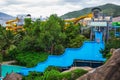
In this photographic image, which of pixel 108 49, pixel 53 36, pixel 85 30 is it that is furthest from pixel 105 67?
pixel 85 30

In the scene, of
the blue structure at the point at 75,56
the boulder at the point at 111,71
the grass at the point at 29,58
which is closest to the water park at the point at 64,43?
the blue structure at the point at 75,56

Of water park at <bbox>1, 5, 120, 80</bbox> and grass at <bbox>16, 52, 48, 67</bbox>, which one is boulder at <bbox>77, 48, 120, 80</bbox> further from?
grass at <bbox>16, 52, 48, 67</bbox>

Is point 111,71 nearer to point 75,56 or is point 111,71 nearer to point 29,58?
point 75,56

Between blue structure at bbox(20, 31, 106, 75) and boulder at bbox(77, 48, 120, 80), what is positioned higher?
boulder at bbox(77, 48, 120, 80)

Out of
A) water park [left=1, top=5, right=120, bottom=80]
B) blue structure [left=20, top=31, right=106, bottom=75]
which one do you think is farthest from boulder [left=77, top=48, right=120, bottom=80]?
blue structure [left=20, top=31, right=106, bottom=75]

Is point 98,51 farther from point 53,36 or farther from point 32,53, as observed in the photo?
point 32,53

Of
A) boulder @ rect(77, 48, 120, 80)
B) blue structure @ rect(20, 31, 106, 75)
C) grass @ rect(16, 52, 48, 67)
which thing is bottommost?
grass @ rect(16, 52, 48, 67)

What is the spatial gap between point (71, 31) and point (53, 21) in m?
4.34

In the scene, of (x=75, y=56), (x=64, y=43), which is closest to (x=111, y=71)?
(x=75, y=56)

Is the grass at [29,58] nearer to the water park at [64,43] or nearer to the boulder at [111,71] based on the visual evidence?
the water park at [64,43]

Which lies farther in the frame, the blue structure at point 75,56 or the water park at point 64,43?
the water park at point 64,43

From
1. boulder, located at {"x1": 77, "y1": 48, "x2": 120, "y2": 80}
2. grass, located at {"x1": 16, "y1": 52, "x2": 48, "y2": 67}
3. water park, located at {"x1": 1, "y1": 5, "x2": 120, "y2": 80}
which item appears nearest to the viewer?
boulder, located at {"x1": 77, "y1": 48, "x2": 120, "y2": 80}

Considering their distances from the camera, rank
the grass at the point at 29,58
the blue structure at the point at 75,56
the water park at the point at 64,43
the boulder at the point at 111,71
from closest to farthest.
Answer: the boulder at the point at 111,71 → the blue structure at the point at 75,56 → the water park at the point at 64,43 → the grass at the point at 29,58

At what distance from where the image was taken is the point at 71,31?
33312 millimetres
